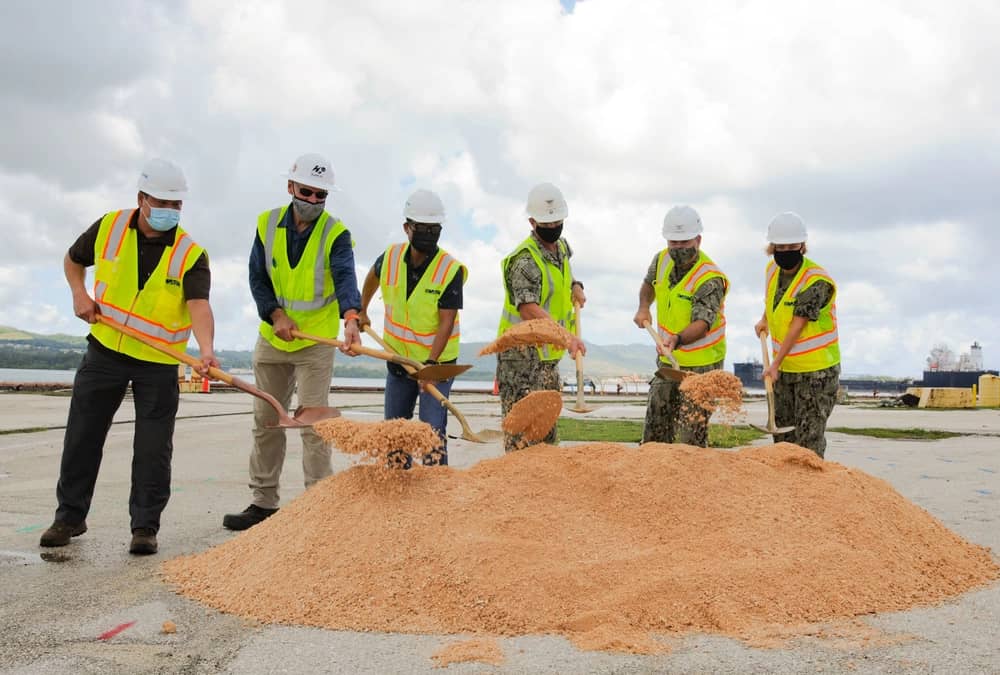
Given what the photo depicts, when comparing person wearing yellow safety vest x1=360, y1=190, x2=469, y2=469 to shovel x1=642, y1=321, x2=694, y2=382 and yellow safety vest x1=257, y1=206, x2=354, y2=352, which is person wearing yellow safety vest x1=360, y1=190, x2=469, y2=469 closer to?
yellow safety vest x1=257, y1=206, x2=354, y2=352

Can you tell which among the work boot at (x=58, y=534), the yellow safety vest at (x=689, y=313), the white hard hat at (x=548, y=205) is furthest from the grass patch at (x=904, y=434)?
the work boot at (x=58, y=534)

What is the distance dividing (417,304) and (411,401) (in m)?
0.59

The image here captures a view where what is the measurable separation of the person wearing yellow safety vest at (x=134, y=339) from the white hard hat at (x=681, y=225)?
2.98m

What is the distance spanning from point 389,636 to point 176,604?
3.30 ft

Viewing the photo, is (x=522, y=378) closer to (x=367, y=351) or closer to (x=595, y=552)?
(x=367, y=351)

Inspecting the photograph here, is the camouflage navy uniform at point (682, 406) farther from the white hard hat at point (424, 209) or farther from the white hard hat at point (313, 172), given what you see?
the white hard hat at point (313, 172)

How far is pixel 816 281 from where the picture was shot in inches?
207

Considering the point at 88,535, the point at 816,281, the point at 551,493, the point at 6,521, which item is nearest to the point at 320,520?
the point at 551,493

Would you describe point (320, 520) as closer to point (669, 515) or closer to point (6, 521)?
point (669, 515)

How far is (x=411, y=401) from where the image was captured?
16.5ft

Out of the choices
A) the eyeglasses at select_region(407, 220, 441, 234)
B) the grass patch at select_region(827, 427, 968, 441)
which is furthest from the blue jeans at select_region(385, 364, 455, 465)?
the grass patch at select_region(827, 427, 968, 441)

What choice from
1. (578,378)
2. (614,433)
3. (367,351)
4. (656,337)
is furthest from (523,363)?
(614,433)

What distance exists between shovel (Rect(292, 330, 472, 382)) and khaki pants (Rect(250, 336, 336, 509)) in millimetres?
230

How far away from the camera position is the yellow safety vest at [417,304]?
495 cm
